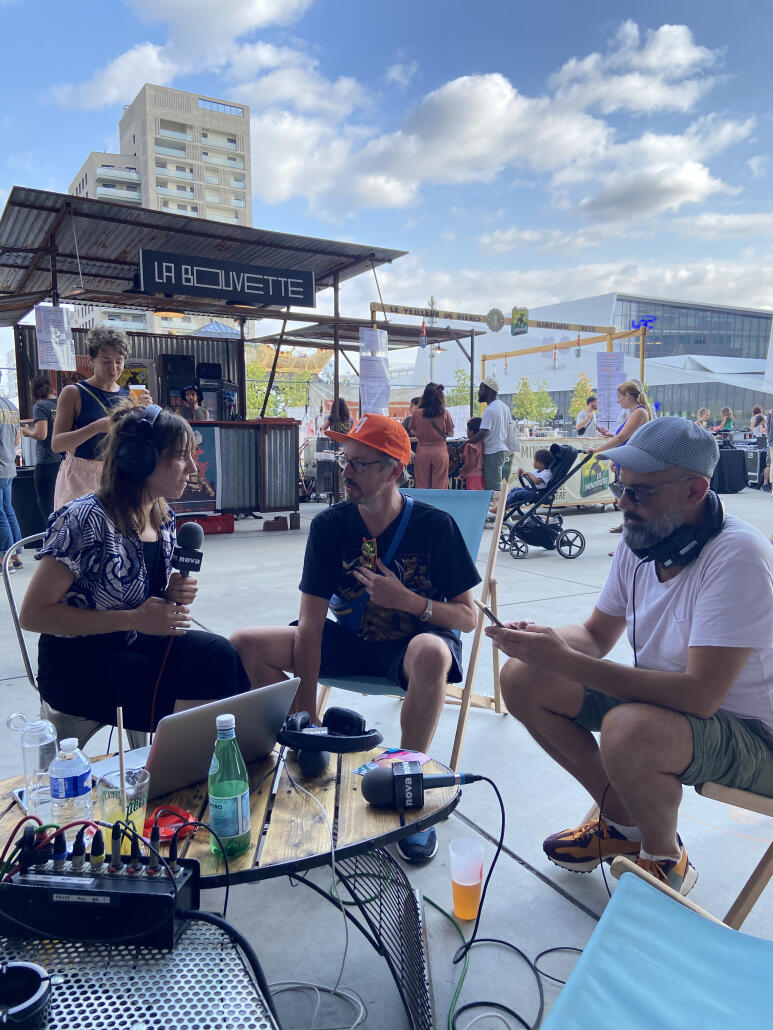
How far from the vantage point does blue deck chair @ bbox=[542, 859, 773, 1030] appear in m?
1.15

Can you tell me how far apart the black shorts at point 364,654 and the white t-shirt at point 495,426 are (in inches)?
237

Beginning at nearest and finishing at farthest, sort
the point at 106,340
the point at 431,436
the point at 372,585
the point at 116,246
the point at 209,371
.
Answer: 1. the point at 372,585
2. the point at 106,340
3. the point at 431,436
4. the point at 116,246
5. the point at 209,371

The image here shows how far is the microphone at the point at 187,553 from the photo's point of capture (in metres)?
2.10

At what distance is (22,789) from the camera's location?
62.0 inches

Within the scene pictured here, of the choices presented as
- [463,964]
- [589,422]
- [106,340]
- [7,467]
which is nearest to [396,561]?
[463,964]

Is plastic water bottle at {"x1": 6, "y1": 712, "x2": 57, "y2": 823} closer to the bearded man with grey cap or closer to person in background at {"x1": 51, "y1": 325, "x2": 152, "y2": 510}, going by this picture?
the bearded man with grey cap

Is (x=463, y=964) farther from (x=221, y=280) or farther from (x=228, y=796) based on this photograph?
(x=221, y=280)

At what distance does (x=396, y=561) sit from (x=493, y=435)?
20.2 ft

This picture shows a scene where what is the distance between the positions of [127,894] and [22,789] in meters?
0.64

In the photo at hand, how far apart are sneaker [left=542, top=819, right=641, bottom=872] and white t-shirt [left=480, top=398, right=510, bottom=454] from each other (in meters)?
6.61

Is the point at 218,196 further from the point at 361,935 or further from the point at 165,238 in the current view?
the point at 361,935

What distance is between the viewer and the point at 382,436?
2.56 metres

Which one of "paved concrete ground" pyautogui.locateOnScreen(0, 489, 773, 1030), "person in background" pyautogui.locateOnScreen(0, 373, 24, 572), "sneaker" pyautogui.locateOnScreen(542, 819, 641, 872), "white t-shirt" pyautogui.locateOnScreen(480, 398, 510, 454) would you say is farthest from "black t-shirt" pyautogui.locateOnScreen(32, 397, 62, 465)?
"sneaker" pyautogui.locateOnScreen(542, 819, 641, 872)

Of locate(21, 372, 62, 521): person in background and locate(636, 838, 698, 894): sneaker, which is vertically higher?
locate(21, 372, 62, 521): person in background
